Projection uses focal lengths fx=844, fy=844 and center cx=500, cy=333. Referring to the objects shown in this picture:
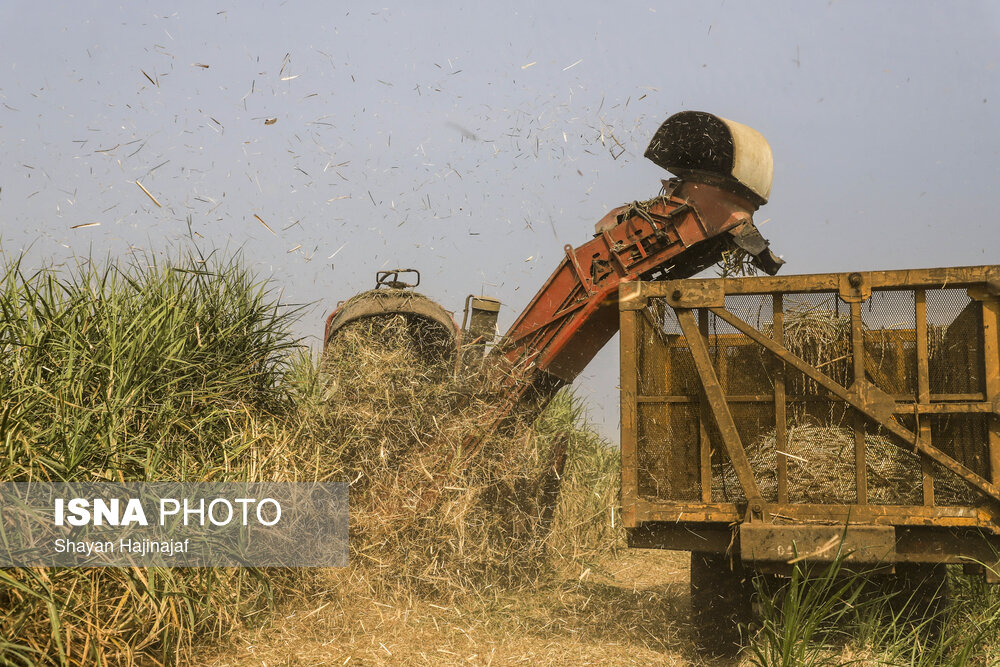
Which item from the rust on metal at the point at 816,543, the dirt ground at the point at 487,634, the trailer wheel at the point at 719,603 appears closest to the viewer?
the rust on metal at the point at 816,543

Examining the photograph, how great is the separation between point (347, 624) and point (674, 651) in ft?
7.16

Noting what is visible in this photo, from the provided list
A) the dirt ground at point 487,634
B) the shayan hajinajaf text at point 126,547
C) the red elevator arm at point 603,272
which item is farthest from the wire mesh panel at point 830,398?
the shayan hajinajaf text at point 126,547

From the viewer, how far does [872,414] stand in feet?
15.6

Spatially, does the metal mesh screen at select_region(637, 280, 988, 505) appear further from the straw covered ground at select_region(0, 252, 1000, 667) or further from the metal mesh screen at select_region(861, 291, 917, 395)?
the straw covered ground at select_region(0, 252, 1000, 667)

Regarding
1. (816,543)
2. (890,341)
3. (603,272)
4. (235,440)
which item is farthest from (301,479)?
(890,341)

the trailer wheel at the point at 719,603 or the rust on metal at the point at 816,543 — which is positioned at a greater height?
the rust on metal at the point at 816,543

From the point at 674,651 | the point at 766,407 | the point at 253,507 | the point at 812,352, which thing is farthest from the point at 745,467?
the point at 253,507

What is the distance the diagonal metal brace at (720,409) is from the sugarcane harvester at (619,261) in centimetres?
166

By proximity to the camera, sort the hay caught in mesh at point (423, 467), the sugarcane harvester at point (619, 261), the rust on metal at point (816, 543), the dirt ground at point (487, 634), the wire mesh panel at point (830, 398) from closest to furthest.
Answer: the rust on metal at point (816, 543) < the wire mesh panel at point (830, 398) < the dirt ground at point (487, 634) < the hay caught in mesh at point (423, 467) < the sugarcane harvester at point (619, 261)

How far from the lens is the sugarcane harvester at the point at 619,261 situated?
258 inches

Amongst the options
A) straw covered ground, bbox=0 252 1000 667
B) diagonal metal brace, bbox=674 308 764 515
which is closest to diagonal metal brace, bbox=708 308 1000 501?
diagonal metal brace, bbox=674 308 764 515

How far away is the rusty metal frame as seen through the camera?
4.70 meters

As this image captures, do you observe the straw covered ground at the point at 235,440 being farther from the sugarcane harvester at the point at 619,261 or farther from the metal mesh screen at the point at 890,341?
the metal mesh screen at the point at 890,341

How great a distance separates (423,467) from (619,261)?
7.39 feet
